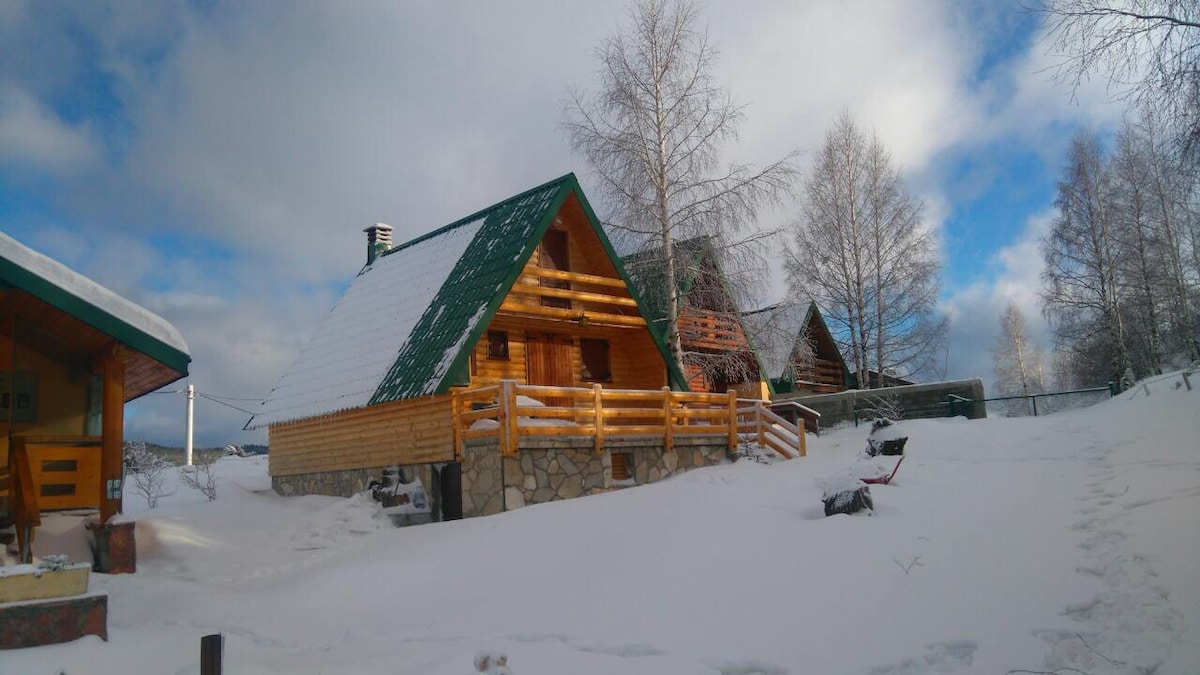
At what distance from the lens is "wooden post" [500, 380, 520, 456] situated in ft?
44.8

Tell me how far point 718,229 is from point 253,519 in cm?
1151

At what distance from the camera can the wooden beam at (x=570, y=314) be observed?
1656 cm

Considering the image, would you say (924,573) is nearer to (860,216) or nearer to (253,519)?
(253,519)

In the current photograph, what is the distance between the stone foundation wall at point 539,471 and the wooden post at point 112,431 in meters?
5.41

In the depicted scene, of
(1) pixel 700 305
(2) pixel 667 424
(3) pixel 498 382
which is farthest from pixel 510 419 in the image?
(1) pixel 700 305

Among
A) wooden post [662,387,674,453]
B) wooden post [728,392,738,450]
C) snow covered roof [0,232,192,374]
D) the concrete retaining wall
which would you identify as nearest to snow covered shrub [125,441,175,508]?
snow covered roof [0,232,192,374]

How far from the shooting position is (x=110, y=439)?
35.0ft

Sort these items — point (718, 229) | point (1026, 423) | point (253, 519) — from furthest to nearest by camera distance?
point (1026, 423) < point (718, 229) < point (253, 519)

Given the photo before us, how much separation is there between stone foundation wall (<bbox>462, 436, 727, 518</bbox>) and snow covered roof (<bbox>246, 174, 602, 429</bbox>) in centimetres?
169

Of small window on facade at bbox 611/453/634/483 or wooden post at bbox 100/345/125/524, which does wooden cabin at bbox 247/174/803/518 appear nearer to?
small window on facade at bbox 611/453/634/483

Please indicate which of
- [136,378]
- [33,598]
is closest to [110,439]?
[136,378]

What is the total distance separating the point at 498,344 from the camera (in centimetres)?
1778

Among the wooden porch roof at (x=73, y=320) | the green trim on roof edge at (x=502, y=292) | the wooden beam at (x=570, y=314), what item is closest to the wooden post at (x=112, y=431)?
the wooden porch roof at (x=73, y=320)

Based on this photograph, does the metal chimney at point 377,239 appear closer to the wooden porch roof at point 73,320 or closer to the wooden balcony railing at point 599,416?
the wooden balcony railing at point 599,416
